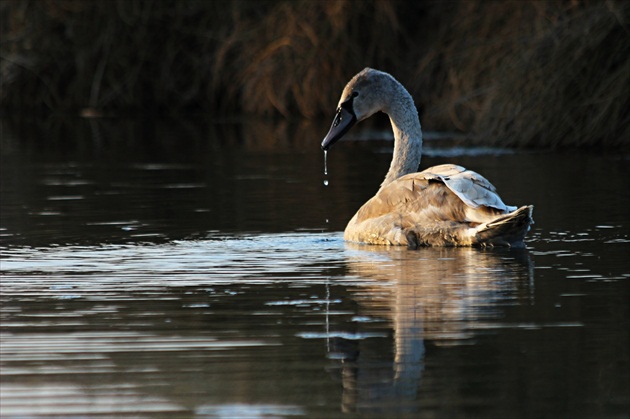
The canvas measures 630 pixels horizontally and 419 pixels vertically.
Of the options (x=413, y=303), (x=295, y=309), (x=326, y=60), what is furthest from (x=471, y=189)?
(x=326, y=60)

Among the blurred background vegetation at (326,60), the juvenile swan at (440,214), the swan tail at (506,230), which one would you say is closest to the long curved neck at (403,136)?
the juvenile swan at (440,214)

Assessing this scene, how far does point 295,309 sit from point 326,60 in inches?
700

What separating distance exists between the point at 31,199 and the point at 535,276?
6.13 metres

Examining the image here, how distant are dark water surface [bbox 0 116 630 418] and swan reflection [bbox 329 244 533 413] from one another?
0.02 meters

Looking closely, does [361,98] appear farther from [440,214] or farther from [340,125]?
[440,214]

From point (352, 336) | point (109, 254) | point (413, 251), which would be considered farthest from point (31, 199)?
point (352, 336)

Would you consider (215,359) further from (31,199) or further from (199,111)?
(199,111)

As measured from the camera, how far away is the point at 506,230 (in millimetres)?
9211

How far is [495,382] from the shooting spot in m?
5.52

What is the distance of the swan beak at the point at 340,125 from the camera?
11117mm

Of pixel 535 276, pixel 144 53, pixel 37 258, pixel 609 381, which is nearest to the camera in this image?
pixel 609 381

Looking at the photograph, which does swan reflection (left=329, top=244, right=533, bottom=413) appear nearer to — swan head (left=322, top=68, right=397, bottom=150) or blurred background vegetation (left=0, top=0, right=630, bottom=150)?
swan head (left=322, top=68, right=397, bottom=150)

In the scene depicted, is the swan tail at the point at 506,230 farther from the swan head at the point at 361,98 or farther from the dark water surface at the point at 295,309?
the swan head at the point at 361,98

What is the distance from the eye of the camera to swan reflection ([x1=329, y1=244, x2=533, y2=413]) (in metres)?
5.52
